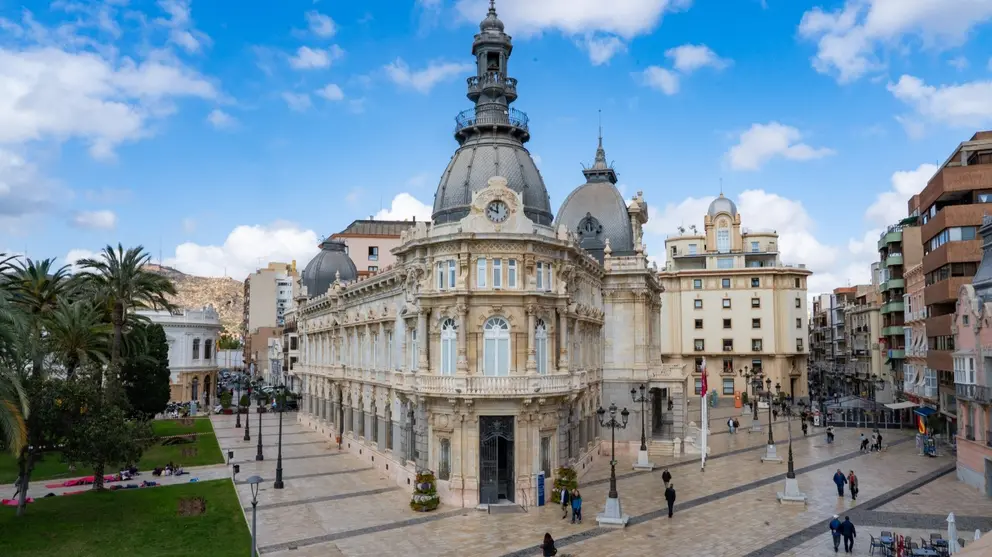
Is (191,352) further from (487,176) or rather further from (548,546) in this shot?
(548,546)

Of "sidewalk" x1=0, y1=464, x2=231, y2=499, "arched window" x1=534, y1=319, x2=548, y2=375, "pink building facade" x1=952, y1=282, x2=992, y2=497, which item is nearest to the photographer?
"arched window" x1=534, y1=319, x2=548, y2=375

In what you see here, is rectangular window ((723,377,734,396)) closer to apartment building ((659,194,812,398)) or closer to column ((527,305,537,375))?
apartment building ((659,194,812,398))

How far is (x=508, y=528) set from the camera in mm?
30422

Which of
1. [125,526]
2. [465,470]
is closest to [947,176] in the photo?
[465,470]

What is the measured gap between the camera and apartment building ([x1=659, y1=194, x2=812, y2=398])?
8862 cm

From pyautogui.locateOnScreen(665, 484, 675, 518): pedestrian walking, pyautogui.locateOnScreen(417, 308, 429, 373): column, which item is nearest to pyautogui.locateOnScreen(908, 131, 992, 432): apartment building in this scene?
pyautogui.locateOnScreen(665, 484, 675, 518): pedestrian walking

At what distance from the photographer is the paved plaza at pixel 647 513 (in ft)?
92.0

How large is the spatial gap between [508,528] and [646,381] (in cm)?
2086

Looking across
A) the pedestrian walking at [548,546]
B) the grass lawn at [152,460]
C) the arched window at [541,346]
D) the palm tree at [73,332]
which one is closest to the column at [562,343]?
the arched window at [541,346]

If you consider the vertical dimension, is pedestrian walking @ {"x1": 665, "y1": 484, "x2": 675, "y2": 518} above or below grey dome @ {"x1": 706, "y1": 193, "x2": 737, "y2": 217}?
below

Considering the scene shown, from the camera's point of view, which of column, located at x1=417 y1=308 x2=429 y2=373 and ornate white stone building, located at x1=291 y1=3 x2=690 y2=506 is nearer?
ornate white stone building, located at x1=291 y1=3 x2=690 y2=506

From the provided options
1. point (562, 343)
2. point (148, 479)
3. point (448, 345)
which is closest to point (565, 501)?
point (562, 343)

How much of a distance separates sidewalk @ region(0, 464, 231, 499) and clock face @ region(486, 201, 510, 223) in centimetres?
2321

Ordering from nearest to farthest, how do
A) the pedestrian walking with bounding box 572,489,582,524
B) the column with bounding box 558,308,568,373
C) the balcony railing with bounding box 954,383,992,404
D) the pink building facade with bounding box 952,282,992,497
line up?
the pedestrian walking with bounding box 572,489,582,524 → the column with bounding box 558,308,568,373 → the balcony railing with bounding box 954,383,992,404 → the pink building facade with bounding box 952,282,992,497
